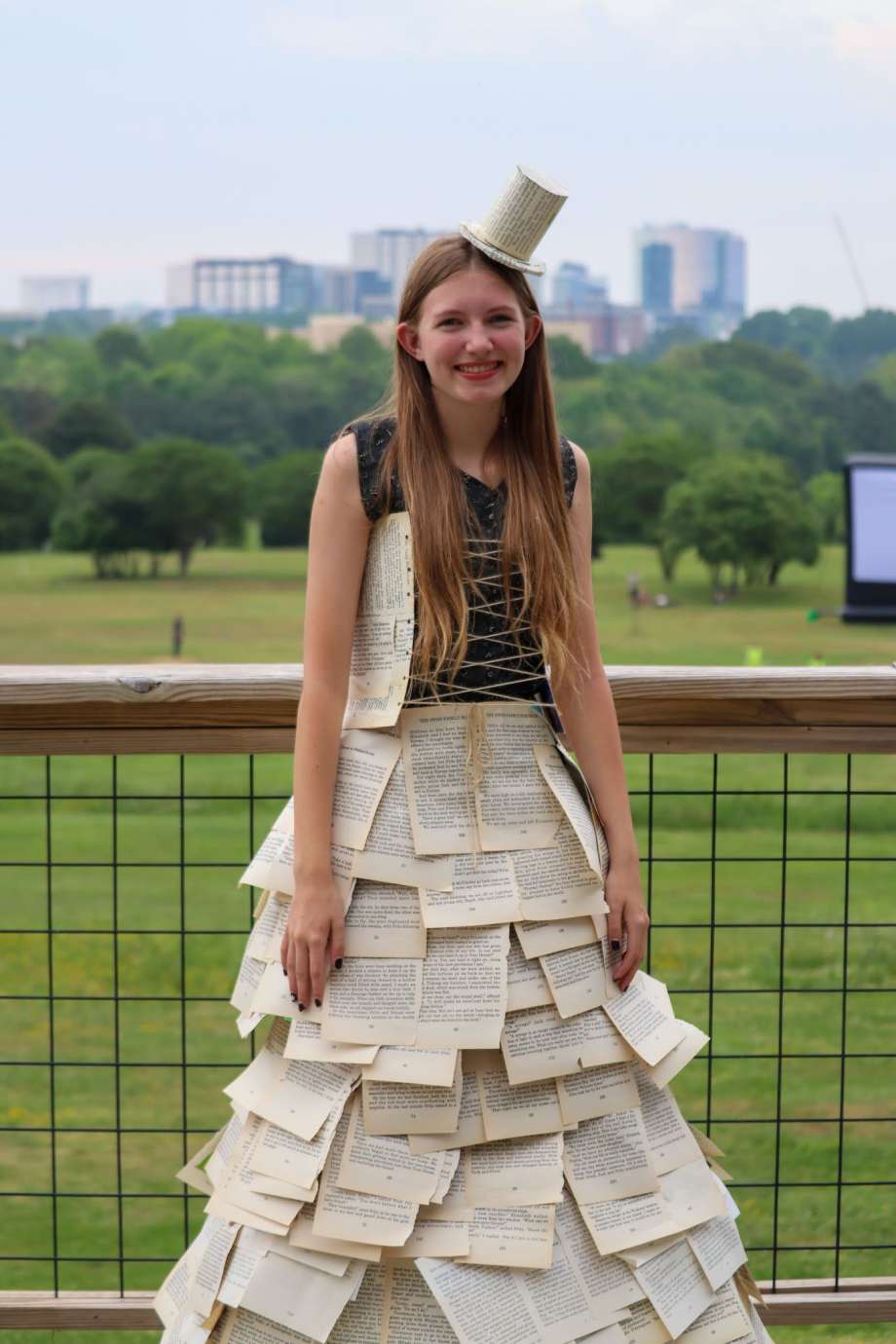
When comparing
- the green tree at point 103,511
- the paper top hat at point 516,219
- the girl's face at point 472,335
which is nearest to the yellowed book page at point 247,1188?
the girl's face at point 472,335

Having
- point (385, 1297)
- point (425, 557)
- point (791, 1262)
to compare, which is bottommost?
point (791, 1262)

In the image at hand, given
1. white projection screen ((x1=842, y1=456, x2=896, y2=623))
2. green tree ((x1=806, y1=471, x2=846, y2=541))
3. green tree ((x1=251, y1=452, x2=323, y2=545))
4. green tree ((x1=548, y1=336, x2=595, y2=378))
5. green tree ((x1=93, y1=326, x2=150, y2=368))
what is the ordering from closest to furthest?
white projection screen ((x1=842, y1=456, x2=896, y2=623)) < green tree ((x1=806, y1=471, x2=846, y2=541)) < green tree ((x1=548, y1=336, x2=595, y2=378)) < green tree ((x1=251, y1=452, x2=323, y2=545)) < green tree ((x1=93, y1=326, x2=150, y2=368))

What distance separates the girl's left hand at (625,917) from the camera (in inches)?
73.8

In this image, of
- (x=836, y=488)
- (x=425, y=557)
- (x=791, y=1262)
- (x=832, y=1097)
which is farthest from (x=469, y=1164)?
(x=836, y=488)

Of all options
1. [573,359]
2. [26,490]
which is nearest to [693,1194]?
[573,359]

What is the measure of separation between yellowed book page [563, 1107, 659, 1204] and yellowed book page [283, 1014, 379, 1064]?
264mm

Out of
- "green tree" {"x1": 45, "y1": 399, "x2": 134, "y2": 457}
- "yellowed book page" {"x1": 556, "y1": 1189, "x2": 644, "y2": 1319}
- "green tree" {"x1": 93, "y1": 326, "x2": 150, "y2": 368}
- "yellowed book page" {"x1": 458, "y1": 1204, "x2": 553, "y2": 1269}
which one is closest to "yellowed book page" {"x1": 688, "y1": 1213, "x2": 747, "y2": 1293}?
"yellowed book page" {"x1": 556, "y1": 1189, "x2": 644, "y2": 1319}

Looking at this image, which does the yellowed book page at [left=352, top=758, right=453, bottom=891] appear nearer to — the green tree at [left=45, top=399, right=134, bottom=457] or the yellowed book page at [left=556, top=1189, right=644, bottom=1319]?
the yellowed book page at [left=556, top=1189, right=644, bottom=1319]

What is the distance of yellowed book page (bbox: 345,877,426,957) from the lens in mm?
1765

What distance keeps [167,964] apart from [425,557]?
773 cm

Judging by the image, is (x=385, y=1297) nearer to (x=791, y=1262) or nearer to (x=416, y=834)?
(x=416, y=834)

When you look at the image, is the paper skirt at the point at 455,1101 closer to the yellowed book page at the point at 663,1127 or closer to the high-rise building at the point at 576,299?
the yellowed book page at the point at 663,1127

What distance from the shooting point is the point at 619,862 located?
1.90 metres

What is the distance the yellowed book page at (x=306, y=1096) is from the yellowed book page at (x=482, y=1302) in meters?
0.19
